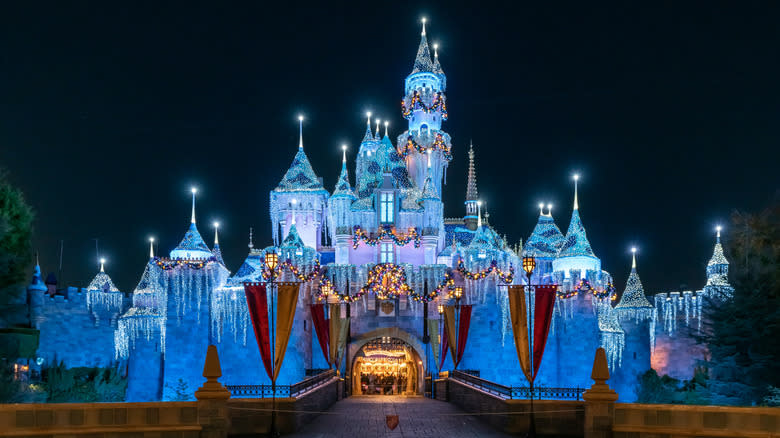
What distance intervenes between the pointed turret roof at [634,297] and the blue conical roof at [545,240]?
423cm

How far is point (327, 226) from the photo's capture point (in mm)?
37781

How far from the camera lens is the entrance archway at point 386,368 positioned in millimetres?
34500

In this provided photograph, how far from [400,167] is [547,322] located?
18.4 meters

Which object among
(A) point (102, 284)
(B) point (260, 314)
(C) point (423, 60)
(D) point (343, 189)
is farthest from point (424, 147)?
(B) point (260, 314)

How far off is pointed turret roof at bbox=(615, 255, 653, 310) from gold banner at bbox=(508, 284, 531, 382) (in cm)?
2055

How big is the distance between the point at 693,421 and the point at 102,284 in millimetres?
32592

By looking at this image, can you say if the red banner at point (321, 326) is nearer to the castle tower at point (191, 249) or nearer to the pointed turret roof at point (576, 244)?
the castle tower at point (191, 249)

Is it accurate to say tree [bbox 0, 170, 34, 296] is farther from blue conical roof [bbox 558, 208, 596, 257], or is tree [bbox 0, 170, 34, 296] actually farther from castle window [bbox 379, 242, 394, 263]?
blue conical roof [bbox 558, 208, 596, 257]

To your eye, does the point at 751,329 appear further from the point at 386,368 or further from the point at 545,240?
the point at 386,368

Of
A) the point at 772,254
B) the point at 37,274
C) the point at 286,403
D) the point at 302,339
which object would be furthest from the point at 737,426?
the point at 37,274

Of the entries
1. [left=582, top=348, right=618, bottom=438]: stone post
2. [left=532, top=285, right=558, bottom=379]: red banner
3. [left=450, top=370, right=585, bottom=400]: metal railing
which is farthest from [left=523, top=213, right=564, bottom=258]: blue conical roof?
[left=582, top=348, right=618, bottom=438]: stone post

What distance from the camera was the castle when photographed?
31.8m

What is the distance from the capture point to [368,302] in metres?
33.5

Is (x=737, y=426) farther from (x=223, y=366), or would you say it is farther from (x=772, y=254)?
(x=223, y=366)
